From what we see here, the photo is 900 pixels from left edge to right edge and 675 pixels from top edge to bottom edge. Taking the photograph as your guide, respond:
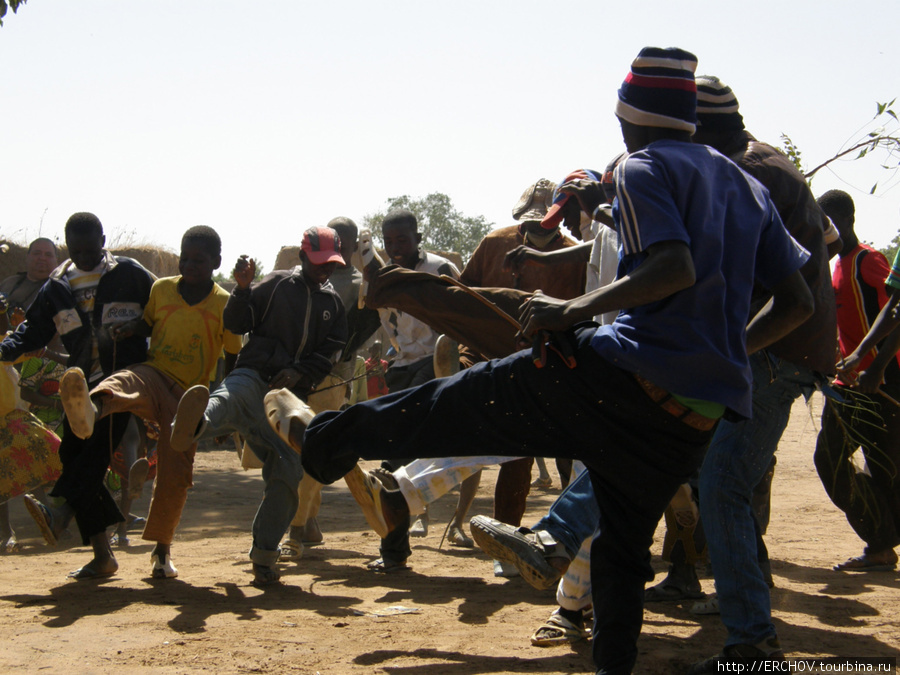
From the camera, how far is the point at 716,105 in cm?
373

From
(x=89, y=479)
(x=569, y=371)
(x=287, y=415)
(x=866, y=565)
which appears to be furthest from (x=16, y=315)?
(x=866, y=565)

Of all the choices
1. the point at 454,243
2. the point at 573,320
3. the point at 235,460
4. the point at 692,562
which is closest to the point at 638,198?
the point at 573,320

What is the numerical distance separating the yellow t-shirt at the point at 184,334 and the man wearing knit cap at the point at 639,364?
253cm

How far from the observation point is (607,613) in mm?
2826

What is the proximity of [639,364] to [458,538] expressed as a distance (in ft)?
12.9

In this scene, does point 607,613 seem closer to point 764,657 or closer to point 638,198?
point 764,657

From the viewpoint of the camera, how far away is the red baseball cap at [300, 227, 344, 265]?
544 centimetres

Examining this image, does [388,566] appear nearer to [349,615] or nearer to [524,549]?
[349,615]

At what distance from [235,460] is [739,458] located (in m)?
8.81

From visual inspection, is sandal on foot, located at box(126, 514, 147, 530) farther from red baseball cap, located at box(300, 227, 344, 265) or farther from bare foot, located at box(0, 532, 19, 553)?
red baseball cap, located at box(300, 227, 344, 265)

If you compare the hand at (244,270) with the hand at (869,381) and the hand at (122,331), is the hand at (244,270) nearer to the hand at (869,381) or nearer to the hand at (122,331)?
the hand at (122,331)

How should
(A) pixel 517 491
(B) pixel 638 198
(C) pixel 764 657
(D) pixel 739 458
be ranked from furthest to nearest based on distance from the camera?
(A) pixel 517 491 < (D) pixel 739 458 < (C) pixel 764 657 < (B) pixel 638 198

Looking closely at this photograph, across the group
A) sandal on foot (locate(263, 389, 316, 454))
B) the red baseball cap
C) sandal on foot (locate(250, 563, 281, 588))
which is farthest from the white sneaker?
the red baseball cap

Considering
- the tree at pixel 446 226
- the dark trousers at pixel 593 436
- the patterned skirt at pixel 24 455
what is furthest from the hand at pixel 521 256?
the tree at pixel 446 226
